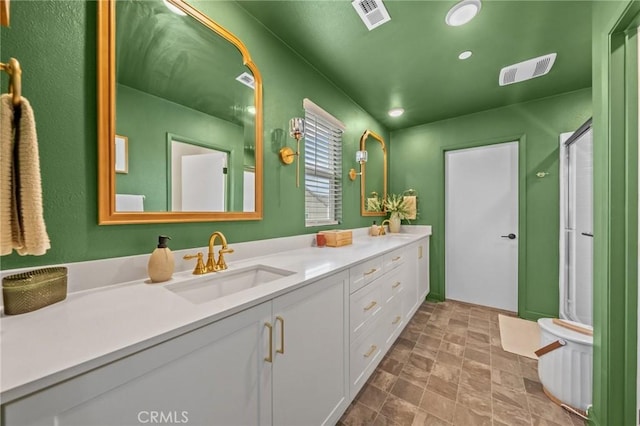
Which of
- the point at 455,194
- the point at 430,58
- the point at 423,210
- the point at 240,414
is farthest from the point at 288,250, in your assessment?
the point at 455,194

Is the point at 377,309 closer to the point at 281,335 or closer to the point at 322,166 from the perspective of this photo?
the point at 281,335

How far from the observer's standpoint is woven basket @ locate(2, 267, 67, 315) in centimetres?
70

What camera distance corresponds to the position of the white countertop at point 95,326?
1.49ft

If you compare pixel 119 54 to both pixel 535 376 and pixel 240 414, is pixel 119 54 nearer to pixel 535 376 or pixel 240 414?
pixel 240 414

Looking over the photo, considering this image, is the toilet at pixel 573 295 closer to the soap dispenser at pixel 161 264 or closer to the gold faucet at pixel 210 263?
the gold faucet at pixel 210 263

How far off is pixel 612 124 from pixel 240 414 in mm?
2004

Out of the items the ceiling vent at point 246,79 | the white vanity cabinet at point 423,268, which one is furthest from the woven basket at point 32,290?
the white vanity cabinet at point 423,268

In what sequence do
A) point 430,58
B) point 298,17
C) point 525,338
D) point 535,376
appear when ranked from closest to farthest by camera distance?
point 298,17, point 535,376, point 430,58, point 525,338

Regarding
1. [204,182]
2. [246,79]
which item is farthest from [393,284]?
[246,79]

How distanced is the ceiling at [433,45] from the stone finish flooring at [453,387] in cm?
254

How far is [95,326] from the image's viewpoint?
2.07ft

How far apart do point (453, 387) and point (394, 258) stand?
0.97 m

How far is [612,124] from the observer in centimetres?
108

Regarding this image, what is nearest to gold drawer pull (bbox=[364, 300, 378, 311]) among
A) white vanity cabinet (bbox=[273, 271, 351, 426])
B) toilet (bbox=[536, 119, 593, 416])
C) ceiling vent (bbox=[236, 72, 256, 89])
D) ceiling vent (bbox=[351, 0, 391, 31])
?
white vanity cabinet (bbox=[273, 271, 351, 426])
